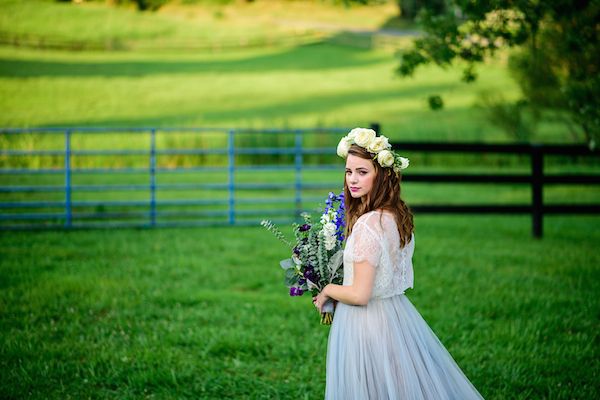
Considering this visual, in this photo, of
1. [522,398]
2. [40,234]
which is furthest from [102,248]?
[522,398]

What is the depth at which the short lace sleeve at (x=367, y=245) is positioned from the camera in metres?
3.12

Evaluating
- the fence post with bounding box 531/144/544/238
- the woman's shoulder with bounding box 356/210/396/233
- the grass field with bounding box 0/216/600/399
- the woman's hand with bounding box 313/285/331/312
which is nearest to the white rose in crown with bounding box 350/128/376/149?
the woman's shoulder with bounding box 356/210/396/233

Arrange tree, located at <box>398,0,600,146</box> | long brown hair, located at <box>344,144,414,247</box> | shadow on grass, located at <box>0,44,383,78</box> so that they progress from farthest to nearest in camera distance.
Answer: shadow on grass, located at <box>0,44,383,78</box> → tree, located at <box>398,0,600,146</box> → long brown hair, located at <box>344,144,414,247</box>

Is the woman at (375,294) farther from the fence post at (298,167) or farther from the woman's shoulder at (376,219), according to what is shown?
the fence post at (298,167)

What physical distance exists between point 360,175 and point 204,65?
129 feet

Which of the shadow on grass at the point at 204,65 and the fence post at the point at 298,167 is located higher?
the shadow on grass at the point at 204,65

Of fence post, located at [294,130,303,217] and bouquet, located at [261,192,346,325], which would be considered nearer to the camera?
bouquet, located at [261,192,346,325]

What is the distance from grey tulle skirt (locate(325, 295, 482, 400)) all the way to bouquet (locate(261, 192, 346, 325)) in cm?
17

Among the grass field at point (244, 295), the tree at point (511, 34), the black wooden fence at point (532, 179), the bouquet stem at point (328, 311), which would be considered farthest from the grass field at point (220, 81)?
the bouquet stem at point (328, 311)

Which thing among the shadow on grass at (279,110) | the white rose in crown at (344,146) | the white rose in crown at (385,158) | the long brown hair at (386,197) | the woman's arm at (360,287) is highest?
the shadow on grass at (279,110)

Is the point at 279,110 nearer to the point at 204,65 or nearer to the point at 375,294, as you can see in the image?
the point at 204,65

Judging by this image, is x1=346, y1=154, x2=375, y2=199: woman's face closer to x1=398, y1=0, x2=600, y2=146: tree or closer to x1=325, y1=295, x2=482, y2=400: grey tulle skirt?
x1=325, y1=295, x2=482, y2=400: grey tulle skirt

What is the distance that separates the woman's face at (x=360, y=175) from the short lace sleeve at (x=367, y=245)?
190 mm

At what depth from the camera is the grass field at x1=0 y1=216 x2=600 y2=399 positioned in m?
4.94
